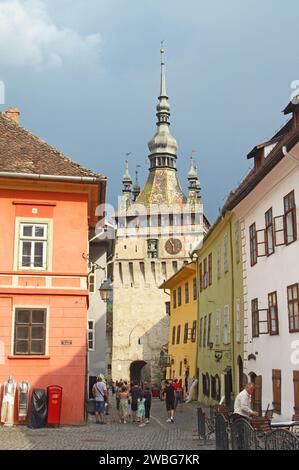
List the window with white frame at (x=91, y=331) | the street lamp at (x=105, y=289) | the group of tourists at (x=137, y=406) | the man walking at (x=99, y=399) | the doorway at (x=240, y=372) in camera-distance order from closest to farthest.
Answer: the man walking at (x=99, y=399), the group of tourists at (x=137, y=406), the street lamp at (x=105, y=289), the doorway at (x=240, y=372), the window with white frame at (x=91, y=331)

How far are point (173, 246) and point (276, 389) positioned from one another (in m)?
59.1

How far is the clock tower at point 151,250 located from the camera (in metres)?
69.5

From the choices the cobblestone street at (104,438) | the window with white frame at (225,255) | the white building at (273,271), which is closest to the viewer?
the cobblestone street at (104,438)

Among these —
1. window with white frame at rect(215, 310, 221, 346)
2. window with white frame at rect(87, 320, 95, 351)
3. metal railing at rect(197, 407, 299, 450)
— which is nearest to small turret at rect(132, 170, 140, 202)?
→ window with white frame at rect(87, 320, 95, 351)

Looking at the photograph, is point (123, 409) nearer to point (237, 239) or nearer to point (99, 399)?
point (99, 399)

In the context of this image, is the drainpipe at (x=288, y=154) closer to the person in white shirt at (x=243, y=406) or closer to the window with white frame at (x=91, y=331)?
the person in white shirt at (x=243, y=406)

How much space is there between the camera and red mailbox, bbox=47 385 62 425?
18.2 metres

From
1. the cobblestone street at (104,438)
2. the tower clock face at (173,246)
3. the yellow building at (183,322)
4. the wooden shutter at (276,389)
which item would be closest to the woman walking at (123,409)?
the cobblestone street at (104,438)

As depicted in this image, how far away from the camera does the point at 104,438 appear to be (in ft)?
53.4

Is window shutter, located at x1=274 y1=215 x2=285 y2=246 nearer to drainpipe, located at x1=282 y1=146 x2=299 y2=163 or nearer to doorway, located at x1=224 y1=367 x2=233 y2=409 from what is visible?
drainpipe, located at x1=282 y1=146 x2=299 y2=163

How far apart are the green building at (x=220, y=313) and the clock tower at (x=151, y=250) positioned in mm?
28777

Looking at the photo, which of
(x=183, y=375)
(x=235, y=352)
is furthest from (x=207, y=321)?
(x=183, y=375)

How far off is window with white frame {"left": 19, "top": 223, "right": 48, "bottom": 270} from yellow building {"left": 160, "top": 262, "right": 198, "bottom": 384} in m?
20.1
